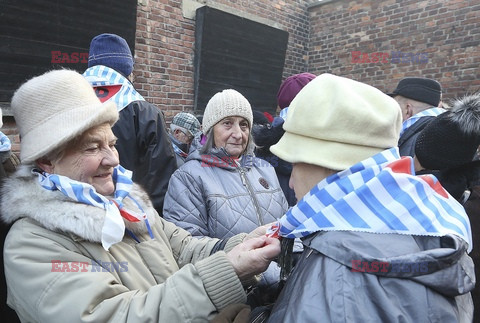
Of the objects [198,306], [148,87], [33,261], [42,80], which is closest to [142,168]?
[42,80]

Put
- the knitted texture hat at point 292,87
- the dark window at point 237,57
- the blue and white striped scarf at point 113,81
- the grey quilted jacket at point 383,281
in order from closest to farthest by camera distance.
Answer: the grey quilted jacket at point 383,281, the blue and white striped scarf at point 113,81, the knitted texture hat at point 292,87, the dark window at point 237,57

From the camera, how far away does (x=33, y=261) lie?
1.19 m

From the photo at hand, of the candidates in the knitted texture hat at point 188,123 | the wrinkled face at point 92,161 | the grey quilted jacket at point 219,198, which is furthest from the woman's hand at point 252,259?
the knitted texture hat at point 188,123

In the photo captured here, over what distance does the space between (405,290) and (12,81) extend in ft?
14.9

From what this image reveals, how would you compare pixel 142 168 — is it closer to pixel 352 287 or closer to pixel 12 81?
pixel 352 287

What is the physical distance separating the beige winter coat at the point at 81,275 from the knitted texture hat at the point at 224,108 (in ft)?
4.46

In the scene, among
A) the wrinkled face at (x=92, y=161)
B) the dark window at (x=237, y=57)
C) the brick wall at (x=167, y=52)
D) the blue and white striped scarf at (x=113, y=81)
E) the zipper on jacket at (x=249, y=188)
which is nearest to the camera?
the wrinkled face at (x=92, y=161)

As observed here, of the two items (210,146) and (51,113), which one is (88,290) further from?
(210,146)

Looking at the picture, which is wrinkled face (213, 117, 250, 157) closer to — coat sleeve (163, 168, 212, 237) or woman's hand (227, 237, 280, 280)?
coat sleeve (163, 168, 212, 237)

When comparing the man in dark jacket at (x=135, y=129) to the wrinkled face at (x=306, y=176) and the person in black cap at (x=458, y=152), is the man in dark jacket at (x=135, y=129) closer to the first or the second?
Result: the wrinkled face at (x=306, y=176)

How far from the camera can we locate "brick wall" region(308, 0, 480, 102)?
585 cm

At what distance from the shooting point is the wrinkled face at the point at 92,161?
4.68ft

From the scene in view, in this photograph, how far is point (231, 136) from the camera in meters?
2.55

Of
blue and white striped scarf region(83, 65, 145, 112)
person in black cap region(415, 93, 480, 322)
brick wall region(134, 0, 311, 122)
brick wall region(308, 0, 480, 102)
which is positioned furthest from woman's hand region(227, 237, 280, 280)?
brick wall region(308, 0, 480, 102)
